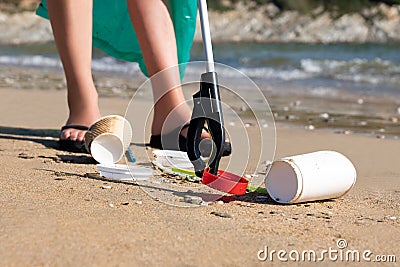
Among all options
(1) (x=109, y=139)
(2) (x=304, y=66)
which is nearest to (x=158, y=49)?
(1) (x=109, y=139)

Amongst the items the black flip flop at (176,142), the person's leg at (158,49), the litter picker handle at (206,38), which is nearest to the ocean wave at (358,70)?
the person's leg at (158,49)

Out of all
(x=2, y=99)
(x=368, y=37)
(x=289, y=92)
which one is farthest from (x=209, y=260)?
(x=368, y=37)

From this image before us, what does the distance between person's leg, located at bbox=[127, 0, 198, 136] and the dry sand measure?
479 mm

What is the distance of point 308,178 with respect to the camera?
6.98ft

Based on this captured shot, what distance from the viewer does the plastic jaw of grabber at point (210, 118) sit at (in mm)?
2189

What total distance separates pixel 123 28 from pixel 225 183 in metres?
1.64

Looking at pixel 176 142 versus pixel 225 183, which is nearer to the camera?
pixel 225 183

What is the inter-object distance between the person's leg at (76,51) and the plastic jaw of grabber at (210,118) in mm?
839

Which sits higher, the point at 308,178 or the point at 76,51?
the point at 76,51

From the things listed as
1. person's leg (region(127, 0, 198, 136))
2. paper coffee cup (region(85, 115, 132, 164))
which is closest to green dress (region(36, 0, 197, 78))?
person's leg (region(127, 0, 198, 136))

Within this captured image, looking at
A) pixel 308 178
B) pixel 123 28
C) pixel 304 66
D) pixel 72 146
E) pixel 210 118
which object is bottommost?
pixel 304 66

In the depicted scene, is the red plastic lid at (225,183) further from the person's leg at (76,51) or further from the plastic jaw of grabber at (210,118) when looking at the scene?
the person's leg at (76,51)

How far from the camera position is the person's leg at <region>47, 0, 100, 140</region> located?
298cm

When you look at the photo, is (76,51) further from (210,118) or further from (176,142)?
(210,118)
